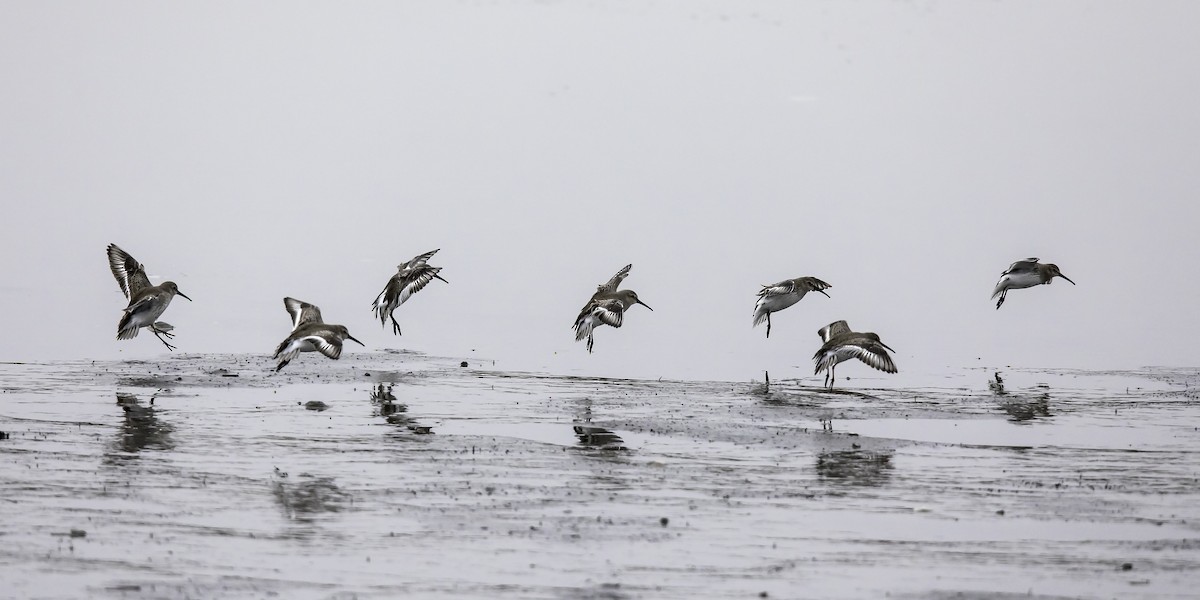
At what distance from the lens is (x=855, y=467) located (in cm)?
1202

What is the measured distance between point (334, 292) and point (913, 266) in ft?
31.7

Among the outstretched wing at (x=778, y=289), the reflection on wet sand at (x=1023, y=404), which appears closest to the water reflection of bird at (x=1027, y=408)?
the reflection on wet sand at (x=1023, y=404)

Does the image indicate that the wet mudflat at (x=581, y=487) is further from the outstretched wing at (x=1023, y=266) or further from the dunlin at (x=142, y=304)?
the outstretched wing at (x=1023, y=266)

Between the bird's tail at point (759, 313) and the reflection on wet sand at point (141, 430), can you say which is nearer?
the reflection on wet sand at point (141, 430)

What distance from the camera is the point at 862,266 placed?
24859 mm

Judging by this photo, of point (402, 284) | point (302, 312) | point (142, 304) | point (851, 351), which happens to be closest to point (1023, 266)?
point (851, 351)

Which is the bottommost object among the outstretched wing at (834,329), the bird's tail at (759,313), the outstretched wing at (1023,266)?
the outstretched wing at (834,329)

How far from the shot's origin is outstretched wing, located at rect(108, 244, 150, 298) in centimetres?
1898

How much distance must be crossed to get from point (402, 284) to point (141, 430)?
6.69 meters

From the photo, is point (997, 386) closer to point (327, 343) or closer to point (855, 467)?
point (855, 467)

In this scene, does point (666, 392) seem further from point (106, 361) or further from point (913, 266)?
point (913, 266)

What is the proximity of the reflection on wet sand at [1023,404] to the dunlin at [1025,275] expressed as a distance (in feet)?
16.0

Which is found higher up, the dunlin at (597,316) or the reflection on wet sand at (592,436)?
the dunlin at (597,316)

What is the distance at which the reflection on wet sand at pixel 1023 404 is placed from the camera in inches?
575
